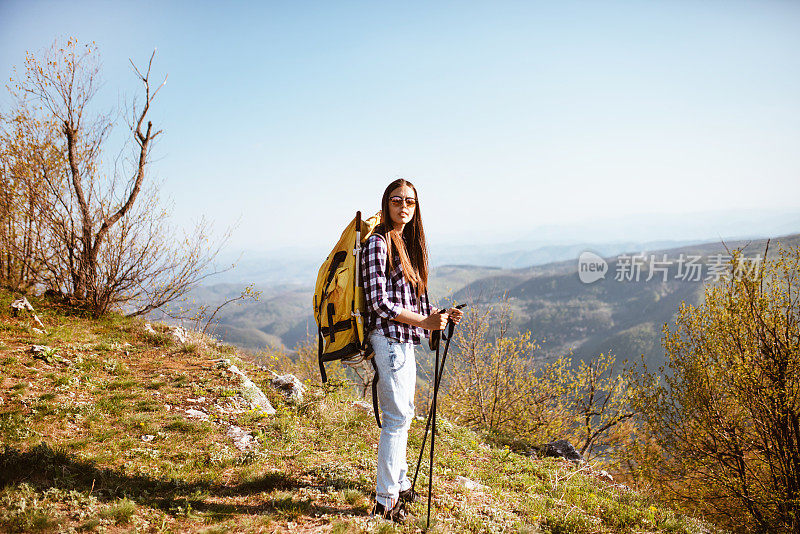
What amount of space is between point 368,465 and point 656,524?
3.99 m

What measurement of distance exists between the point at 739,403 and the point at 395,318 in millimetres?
12052

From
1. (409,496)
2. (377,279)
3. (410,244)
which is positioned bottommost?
(409,496)

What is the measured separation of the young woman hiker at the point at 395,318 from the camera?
3.50 m

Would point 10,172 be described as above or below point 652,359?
above

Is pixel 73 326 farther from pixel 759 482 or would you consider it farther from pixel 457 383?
pixel 759 482

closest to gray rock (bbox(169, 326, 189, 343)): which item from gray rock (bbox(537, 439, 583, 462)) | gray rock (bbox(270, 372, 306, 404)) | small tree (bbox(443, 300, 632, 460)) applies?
gray rock (bbox(270, 372, 306, 404))

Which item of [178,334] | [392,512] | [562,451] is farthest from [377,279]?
[562,451]

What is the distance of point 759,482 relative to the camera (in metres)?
10.8

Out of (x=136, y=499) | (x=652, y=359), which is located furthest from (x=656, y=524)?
(x=652, y=359)

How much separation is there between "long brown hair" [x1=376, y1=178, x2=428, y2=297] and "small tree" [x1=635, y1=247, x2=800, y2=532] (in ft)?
34.6

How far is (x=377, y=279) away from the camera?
3473 mm

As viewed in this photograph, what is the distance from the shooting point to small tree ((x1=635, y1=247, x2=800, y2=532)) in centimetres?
995

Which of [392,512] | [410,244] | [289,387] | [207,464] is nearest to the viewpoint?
[392,512]

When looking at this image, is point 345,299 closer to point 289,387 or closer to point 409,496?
point 409,496
